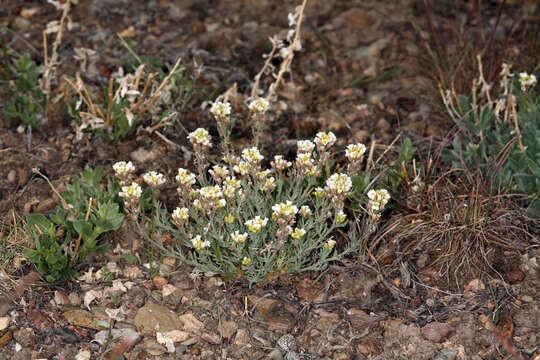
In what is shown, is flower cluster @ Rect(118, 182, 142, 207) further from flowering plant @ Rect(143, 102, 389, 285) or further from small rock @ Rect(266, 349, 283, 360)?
small rock @ Rect(266, 349, 283, 360)

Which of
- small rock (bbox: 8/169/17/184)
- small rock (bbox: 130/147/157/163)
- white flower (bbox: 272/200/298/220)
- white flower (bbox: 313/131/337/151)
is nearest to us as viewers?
white flower (bbox: 272/200/298/220)

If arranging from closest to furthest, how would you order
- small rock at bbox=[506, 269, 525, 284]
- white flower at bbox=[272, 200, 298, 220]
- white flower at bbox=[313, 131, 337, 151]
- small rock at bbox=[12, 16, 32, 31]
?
white flower at bbox=[272, 200, 298, 220]
white flower at bbox=[313, 131, 337, 151]
small rock at bbox=[506, 269, 525, 284]
small rock at bbox=[12, 16, 32, 31]

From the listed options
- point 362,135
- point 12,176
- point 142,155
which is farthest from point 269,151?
point 12,176

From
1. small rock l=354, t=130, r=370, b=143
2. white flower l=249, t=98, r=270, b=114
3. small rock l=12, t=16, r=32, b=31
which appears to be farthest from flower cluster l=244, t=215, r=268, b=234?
small rock l=12, t=16, r=32, b=31

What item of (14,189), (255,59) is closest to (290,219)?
(14,189)

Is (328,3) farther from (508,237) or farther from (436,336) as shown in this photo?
(436,336)

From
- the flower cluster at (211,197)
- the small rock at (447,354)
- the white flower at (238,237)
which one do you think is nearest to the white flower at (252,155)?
the flower cluster at (211,197)

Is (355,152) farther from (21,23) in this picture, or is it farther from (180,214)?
(21,23)
